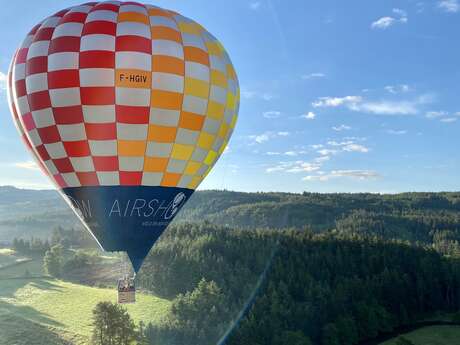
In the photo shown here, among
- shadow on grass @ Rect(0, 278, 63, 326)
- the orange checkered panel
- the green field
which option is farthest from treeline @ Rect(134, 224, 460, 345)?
the orange checkered panel

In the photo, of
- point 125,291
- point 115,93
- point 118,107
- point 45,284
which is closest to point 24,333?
point 45,284

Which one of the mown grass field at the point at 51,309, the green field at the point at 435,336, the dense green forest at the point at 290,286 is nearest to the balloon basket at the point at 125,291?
the dense green forest at the point at 290,286

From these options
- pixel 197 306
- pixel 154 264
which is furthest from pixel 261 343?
pixel 154 264

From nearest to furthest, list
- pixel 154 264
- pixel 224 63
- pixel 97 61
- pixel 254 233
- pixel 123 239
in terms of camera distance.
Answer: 1. pixel 97 61
2. pixel 123 239
3. pixel 224 63
4. pixel 154 264
5. pixel 254 233

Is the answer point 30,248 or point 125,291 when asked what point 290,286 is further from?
point 30,248

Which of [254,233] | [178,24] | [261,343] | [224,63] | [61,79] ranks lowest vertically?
[261,343]

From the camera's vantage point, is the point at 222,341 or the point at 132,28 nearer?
the point at 132,28

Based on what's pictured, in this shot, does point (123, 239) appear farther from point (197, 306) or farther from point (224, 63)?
point (197, 306)
